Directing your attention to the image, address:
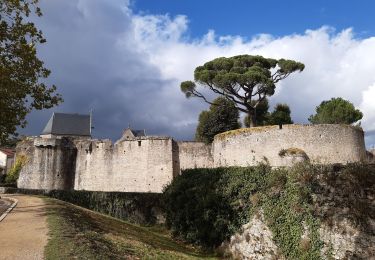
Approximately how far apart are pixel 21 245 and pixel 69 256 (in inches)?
60.9

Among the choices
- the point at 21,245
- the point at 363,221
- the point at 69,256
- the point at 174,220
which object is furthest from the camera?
the point at 174,220

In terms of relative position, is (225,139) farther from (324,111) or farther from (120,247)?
(324,111)

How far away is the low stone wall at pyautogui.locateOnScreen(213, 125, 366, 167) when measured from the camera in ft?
69.3

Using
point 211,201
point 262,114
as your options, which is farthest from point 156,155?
point 211,201

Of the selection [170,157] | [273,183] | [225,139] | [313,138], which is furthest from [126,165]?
[273,183]

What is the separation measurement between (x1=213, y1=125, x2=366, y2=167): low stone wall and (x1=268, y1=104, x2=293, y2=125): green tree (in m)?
11.5

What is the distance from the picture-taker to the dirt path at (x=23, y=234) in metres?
8.44

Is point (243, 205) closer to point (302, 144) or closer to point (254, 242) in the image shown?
point (254, 242)

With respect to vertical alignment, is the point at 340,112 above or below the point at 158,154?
above

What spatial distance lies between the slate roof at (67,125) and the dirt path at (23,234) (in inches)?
1139

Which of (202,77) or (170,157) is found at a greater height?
(202,77)

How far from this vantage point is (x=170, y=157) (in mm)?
27094

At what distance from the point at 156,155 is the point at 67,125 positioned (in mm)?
18738

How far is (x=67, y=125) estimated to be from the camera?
42938 millimetres
